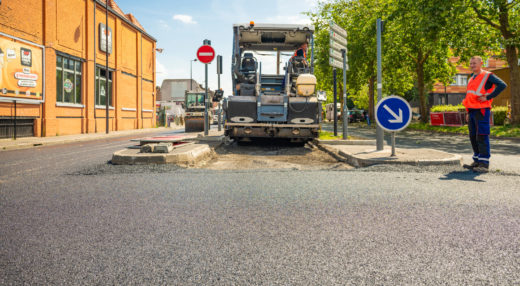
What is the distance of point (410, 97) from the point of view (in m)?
54.1

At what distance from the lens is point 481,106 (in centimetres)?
644

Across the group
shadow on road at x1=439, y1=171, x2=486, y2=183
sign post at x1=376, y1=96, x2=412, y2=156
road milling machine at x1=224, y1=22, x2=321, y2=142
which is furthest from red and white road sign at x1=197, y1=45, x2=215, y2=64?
shadow on road at x1=439, y1=171, x2=486, y2=183

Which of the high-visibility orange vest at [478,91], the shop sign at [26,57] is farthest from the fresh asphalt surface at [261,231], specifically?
the shop sign at [26,57]

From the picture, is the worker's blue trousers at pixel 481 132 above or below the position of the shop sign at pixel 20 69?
below

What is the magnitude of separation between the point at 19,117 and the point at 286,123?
46.4ft

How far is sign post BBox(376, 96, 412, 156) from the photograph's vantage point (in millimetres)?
7531

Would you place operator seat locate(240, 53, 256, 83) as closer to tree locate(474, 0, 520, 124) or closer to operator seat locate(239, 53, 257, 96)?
operator seat locate(239, 53, 257, 96)

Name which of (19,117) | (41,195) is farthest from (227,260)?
(19,117)

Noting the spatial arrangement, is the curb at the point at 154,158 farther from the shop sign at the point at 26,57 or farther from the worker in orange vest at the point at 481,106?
the shop sign at the point at 26,57

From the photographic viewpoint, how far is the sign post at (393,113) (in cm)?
753

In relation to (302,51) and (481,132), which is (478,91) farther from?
(302,51)

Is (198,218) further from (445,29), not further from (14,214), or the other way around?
(445,29)

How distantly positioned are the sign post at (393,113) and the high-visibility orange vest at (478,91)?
3.84ft

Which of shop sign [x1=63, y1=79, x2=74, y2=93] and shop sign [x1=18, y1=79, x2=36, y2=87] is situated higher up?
shop sign [x1=63, y1=79, x2=74, y2=93]
